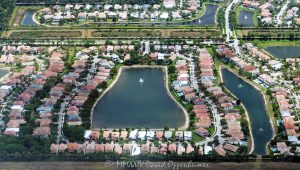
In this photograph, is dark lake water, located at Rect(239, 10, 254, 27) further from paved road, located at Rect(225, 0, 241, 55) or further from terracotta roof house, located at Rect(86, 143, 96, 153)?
terracotta roof house, located at Rect(86, 143, 96, 153)

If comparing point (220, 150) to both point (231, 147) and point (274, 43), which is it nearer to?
point (231, 147)

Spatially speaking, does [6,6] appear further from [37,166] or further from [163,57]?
[37,166]

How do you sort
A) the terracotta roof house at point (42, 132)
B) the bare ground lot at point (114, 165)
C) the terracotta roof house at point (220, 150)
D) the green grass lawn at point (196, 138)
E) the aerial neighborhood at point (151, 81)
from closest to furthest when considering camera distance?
the bare ground lot at point (114, 165) → the terracotta roof house at point (220, 150) → the aerial neighborhood at point (151, 81) → the green grass lawn at point (196, 138) → the terracotta roof house at point (42, 132)

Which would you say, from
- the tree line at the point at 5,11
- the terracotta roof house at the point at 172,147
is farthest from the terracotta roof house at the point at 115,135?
the tree line at the point at 5,11

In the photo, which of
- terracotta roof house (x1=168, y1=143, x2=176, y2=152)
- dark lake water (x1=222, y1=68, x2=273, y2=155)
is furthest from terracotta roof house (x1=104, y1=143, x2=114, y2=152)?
dark lake water (x1=222, y1=68, x2=273, y2=155)

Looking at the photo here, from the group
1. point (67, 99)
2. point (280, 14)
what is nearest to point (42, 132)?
point (67, 99)

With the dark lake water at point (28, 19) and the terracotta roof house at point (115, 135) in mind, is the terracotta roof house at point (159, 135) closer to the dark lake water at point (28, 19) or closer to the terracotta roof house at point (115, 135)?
the terracotta roof house at point (115, 135)

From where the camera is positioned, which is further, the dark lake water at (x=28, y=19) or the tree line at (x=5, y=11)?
the dark lake water at (x=28, y=19)
